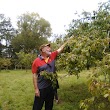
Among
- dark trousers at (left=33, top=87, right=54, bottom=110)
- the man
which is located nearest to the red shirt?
the man

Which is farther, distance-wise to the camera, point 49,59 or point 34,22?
point 34,22

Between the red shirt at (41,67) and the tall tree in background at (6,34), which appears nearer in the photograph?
the red shirt at (41,67)

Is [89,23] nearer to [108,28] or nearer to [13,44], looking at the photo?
[108,28]

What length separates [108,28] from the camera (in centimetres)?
832

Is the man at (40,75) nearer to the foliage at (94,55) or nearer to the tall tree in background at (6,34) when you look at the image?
the foliage at (94,55)

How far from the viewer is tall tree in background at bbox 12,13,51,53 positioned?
48125 mm

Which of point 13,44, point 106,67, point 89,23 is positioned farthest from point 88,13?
point 13,44

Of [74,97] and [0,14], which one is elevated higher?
[0,14]

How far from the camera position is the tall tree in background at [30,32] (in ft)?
158

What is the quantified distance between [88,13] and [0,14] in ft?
159

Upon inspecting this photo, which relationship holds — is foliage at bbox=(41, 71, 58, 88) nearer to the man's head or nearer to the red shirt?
the red shirt

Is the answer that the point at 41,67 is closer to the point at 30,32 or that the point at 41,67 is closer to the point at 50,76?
the point at 50,76

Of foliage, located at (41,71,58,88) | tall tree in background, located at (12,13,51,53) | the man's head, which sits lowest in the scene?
foliage, located at (41,71,58,88)

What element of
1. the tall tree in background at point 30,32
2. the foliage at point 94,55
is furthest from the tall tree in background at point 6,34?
the foliage at point 94,55
